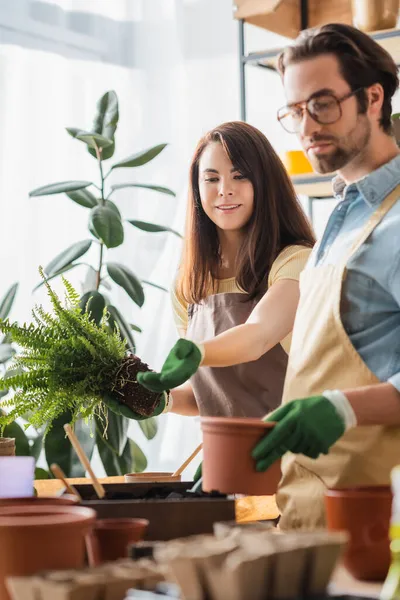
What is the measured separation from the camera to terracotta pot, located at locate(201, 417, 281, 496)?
1.31 m

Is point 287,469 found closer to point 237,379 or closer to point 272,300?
point 272,300

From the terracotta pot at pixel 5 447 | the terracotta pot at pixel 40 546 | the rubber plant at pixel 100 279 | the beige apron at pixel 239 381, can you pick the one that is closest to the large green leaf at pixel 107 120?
the rubber plant at pixel 100 279

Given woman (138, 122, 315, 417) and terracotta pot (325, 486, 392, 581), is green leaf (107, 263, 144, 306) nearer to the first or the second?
woman (138, 122, 315, 417)

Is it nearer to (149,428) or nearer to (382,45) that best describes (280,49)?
(382,45)

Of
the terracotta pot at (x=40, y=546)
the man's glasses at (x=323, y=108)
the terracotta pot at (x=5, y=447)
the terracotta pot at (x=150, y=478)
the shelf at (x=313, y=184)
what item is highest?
the man's glasses at (x=323, y=108)

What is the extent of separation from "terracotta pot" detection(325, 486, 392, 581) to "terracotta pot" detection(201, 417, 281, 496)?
0.25 meters

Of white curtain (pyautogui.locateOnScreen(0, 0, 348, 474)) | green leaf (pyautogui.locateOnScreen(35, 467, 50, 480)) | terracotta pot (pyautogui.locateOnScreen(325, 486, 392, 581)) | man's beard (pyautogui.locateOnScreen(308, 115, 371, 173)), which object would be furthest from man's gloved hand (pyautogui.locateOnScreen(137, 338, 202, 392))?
white curtain (pyautogui.locateOnScreen(0, 0, 348, 474))

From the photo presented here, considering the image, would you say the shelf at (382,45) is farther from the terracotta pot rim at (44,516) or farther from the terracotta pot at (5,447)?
the terracotta pot rim at (44,516)

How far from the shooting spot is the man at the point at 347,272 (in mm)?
1554

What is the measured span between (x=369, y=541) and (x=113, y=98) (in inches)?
112

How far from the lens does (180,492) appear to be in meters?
1.48

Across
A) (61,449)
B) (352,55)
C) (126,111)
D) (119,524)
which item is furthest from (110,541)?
(126,111)

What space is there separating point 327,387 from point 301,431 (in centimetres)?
28

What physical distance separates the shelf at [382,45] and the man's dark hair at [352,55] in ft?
5.03
